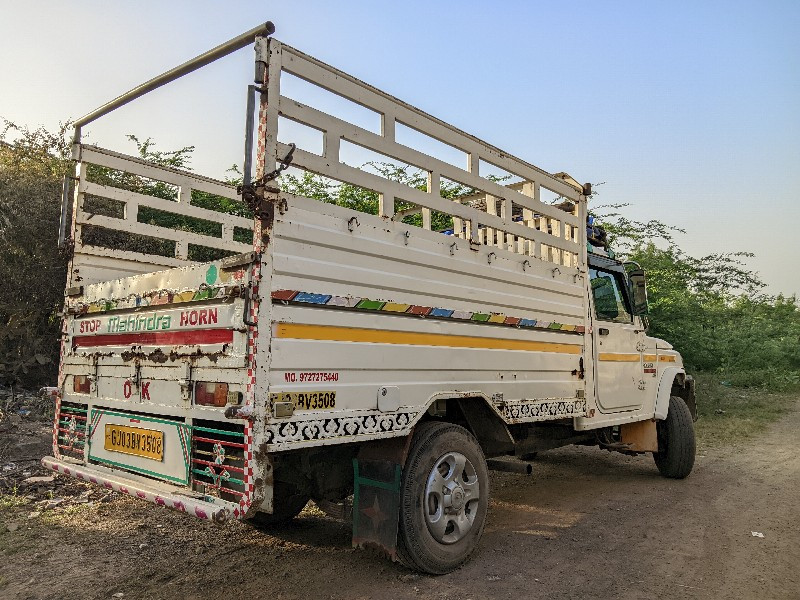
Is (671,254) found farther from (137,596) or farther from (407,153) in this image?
(137,596)

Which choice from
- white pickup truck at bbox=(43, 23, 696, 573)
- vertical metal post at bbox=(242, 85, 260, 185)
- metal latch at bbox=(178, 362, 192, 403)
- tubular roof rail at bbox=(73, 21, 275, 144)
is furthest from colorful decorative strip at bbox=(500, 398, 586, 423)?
tubular roof rail at bbox=(73, 21, 275, 144)

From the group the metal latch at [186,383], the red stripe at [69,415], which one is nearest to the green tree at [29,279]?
the red stripe at [69,415]

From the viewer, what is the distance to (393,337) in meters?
3.30

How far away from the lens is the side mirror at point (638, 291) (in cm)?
586

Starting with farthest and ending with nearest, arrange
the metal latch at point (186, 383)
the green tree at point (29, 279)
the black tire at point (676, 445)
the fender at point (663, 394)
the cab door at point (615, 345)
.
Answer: the green tree at point (29, 279) → the black tire at point (676, 445) → the fender at point (663, 394) → the cab door at point (615, 345) → the metal latch at point (186, 383)

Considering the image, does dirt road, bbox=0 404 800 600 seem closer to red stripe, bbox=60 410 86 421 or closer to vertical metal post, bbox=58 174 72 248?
red stripe, bbox=60 410 86 421

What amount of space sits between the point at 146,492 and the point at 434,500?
5.19 ft

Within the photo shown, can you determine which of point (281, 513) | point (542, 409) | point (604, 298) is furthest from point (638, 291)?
point (281, 513)

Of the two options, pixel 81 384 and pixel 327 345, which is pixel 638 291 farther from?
pixel 81 384

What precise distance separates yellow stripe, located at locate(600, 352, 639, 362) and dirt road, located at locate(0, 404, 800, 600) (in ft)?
4.18

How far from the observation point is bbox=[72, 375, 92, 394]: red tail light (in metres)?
3.84

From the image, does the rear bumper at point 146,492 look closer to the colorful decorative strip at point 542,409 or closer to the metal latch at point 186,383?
the metal latch at point 186,383

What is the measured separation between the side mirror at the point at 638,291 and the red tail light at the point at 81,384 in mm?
4827

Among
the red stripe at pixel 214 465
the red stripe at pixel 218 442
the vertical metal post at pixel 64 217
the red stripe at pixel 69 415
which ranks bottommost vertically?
the red stripe at pixel 214 465
